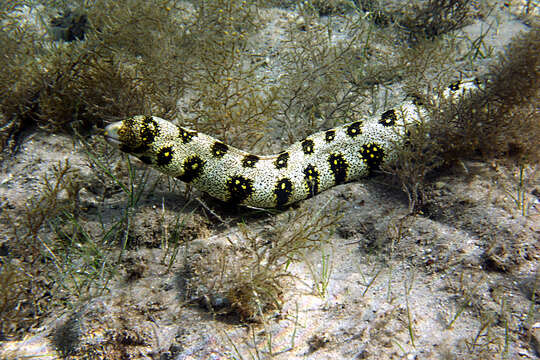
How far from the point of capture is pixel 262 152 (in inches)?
182

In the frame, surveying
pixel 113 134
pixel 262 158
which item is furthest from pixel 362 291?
pixel 113 134

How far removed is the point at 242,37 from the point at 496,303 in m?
5.62

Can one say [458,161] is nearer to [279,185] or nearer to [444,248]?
[444,248]

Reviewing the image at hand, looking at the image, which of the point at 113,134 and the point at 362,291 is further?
the point at 113,134

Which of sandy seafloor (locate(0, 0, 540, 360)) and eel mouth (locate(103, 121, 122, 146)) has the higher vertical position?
eel mouth (locate(103, 121, 122, 146))

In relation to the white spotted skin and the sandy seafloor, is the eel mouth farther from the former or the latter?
the sandy seafloor

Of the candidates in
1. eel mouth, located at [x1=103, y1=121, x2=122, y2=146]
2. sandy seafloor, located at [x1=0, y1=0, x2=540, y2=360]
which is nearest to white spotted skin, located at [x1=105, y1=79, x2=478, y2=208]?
eel mouth, located at [x1=103, y1=121, x2=122, y2=146]

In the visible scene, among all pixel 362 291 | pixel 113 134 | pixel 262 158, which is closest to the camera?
pixel 362 291

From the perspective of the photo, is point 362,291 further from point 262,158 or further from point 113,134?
point 113,134

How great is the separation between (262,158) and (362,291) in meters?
2.09

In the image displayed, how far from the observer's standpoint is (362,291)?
2889 mm

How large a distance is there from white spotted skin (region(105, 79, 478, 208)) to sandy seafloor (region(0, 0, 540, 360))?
1.13 ft

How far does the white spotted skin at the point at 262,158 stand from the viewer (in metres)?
3.50

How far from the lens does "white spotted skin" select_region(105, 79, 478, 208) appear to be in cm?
350
